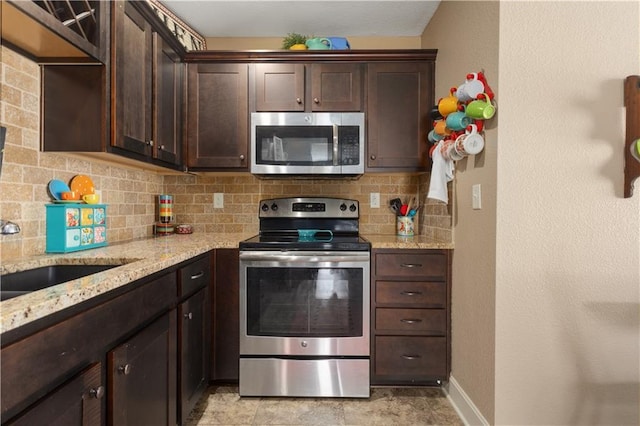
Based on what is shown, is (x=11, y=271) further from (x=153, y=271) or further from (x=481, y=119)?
(x=481, y=119)

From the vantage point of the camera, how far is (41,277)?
1312 mm

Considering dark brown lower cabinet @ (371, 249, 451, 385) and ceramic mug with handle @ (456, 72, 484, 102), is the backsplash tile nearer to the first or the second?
dark brown lower cabinet @ (371, 249, 451, 385)

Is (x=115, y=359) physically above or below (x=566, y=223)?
below

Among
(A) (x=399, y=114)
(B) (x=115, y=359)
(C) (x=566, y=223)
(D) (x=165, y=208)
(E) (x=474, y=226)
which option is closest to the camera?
(B) (x=115, y=359)

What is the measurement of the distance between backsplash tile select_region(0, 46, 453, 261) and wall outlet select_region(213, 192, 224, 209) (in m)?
0.03

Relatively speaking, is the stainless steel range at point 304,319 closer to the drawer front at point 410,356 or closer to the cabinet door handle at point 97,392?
the drawer front at point 410,356

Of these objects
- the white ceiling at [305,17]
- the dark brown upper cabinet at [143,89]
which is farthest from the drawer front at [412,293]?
the white ceiling at [305,17]

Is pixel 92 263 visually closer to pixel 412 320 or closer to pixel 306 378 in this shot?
pixel 306 378

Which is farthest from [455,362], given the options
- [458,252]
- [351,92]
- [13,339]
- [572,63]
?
[13,339]

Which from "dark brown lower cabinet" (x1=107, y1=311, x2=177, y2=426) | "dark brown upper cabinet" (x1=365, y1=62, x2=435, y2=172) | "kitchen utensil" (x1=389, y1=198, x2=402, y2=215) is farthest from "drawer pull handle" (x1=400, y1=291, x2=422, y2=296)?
"dark brown lower cabinet" (x1=107, y1=311, x2=177, y2=426)

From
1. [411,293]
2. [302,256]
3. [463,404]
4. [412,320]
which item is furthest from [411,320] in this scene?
[302,256]

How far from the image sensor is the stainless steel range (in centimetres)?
196

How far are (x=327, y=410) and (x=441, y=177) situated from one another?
1.48 metres

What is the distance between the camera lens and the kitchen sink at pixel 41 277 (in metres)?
1.20
